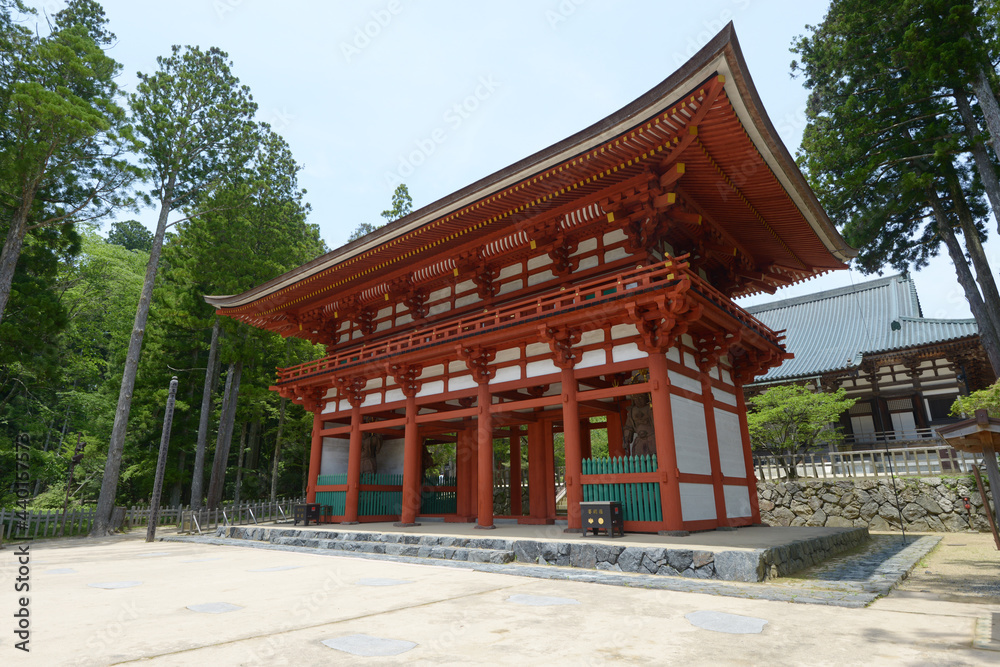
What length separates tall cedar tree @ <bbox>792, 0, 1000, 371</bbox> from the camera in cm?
1585

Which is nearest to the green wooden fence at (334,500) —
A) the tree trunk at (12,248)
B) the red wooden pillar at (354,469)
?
the red wooden pillar at (354,469)

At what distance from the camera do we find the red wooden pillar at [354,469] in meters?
16.4

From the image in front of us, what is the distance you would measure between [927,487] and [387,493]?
696 inches

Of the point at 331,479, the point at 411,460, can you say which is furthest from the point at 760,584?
the point at 331,479

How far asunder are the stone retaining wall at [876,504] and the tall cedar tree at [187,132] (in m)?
25.9

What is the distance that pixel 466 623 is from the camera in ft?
15.9

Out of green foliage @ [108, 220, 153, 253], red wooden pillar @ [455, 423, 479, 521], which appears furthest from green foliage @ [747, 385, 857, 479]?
green foliage @ [108, 220, 153, 253]

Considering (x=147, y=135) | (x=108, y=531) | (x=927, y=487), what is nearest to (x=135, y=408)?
(x=108, y=531)

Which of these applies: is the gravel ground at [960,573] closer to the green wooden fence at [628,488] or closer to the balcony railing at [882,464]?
the green wooden fence at [628,488]

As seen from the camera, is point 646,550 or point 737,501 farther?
point 737,501

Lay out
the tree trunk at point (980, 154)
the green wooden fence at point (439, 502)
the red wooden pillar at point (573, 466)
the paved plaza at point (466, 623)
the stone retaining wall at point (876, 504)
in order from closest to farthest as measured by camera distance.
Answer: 1. the paved plaza at point (466, 623)
2. the red wooden pillar at point (573, 466)
3. the tree trunk at point (980, 154)
4. the stone retaining wall at point (876, 504)
5. the green wooden fence at point (439, 502)

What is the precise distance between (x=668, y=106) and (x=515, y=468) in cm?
1262

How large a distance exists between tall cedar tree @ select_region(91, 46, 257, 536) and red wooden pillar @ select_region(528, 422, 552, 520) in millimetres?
16881

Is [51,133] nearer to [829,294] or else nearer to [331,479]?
[331,479]
